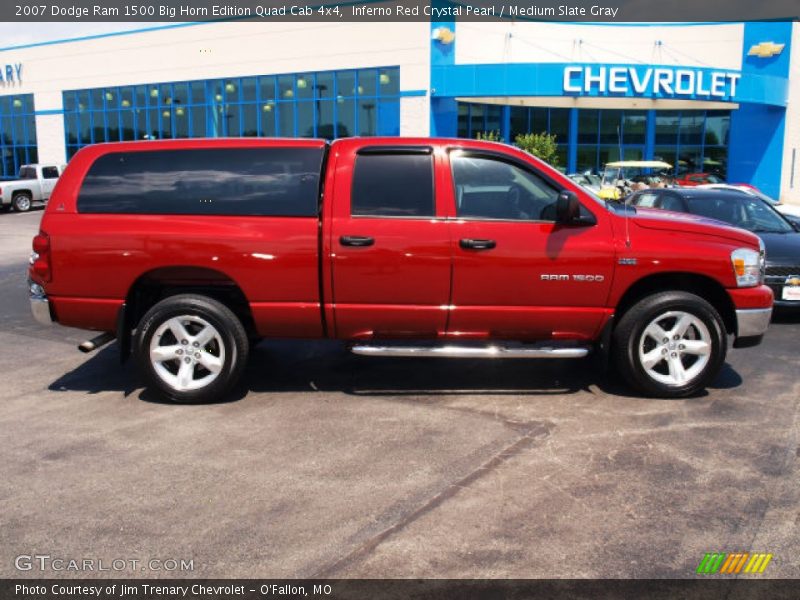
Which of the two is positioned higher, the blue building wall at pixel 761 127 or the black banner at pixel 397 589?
the blue building wall at pixel 761 127

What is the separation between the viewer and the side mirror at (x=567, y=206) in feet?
17.3

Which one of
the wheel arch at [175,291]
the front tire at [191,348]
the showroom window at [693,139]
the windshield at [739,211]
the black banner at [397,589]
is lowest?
the black banner at [397,589]

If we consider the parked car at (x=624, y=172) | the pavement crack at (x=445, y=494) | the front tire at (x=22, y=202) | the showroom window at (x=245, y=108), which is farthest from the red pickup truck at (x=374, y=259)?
the showroom window at (x=245, y=108)

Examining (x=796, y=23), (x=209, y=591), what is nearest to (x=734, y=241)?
(x=209, y=591)

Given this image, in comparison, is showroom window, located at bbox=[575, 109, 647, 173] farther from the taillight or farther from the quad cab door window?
the taillight

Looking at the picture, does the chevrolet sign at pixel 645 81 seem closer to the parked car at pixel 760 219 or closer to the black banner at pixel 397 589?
the parked car at pixel 760 219

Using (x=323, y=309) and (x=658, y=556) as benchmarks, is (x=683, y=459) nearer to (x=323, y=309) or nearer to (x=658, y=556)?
(x=658, y=556)

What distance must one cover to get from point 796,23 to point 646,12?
701cm

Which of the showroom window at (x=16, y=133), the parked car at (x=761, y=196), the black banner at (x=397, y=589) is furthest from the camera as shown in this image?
the showroom window at (x=16, y=133)

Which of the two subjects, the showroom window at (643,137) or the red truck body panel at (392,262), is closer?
the red truck body panel at (392,262)

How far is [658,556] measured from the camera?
333 centimetres

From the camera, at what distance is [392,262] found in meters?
5.38

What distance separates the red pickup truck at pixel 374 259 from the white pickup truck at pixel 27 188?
24.1m

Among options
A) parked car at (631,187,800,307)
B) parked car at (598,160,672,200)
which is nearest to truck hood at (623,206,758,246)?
Answer: parked car at (631,187,800,307)
